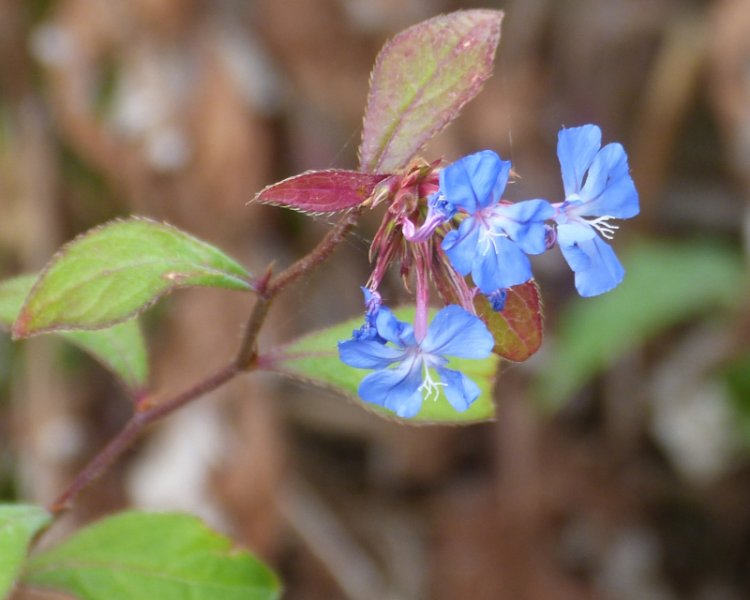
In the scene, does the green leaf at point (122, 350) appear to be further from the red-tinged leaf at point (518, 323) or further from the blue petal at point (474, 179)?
the blue petal at point (474, 179)

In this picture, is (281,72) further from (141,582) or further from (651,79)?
(141,582)

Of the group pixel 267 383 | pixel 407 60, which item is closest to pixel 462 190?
pixel 407 60

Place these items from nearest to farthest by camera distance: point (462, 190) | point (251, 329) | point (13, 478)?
point (462, 190)
point (251, 329)
point (13, 478)

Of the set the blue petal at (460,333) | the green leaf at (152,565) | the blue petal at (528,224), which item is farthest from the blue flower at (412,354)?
the green leaf at (152,565)

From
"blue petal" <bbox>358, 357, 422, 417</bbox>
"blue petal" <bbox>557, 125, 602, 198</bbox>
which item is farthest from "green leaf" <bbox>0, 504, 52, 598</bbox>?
"blue petal" <bbox>557, 125, 602, 198</bbox>

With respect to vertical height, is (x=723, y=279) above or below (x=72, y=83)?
below

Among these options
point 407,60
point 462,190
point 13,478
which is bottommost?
point 13,478

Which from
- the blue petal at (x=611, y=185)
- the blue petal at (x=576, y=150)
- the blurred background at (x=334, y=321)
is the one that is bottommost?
the blurred background at (x=334, y=321)

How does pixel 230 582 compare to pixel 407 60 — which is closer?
pixel 407 60
